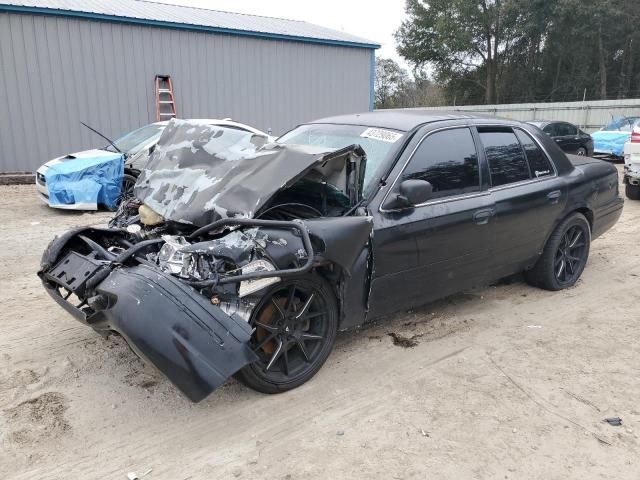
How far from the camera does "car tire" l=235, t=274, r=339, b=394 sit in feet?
9.94

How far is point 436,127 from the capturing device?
13.1 feet

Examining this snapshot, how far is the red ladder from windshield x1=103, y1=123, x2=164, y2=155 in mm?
3571

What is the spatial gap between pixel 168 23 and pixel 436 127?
1132 centimetres

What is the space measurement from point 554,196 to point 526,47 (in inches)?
1465

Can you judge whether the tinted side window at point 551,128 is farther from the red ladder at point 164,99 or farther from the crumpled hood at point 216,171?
the crumpled hood at point 216,171

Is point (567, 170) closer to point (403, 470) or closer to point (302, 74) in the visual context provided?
point (403, 470)

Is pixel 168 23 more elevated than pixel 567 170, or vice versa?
pixel 168 23

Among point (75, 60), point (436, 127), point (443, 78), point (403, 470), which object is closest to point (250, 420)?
point (403, 470)

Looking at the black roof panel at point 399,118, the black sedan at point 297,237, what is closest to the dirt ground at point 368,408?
the black sedan at point 297,237

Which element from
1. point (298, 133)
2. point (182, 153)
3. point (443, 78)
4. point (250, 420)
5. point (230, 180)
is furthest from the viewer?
point (443, 78)

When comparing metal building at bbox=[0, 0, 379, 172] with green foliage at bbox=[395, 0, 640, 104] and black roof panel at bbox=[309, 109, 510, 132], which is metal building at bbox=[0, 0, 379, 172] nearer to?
black roof panel at bbox=[309, 109, 510, 132]

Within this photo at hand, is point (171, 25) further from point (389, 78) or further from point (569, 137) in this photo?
point (389, 78)

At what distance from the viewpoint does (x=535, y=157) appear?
4715 millimetres

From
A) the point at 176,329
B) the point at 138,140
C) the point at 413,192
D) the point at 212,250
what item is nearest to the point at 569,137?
the point at 138,140
